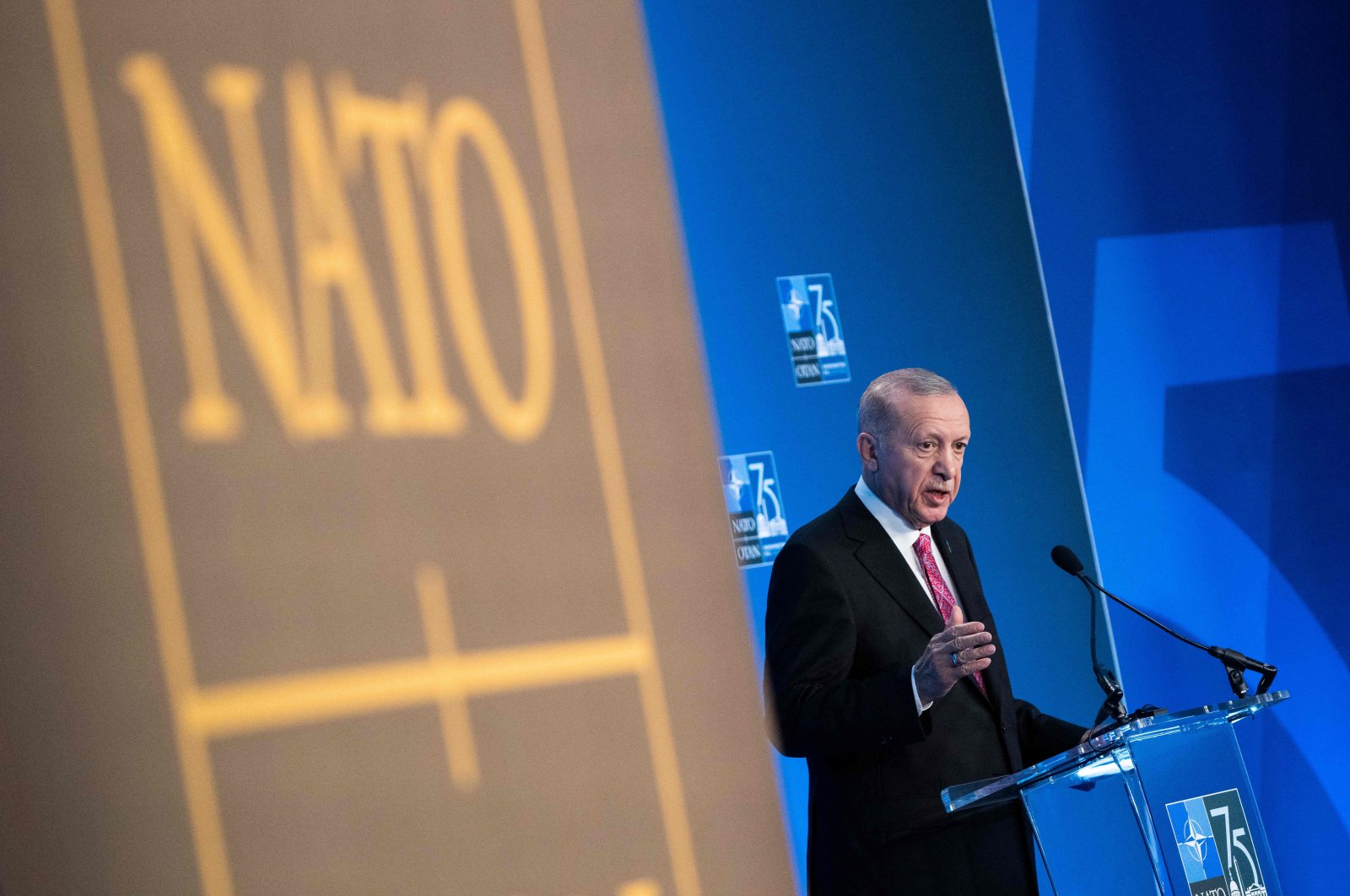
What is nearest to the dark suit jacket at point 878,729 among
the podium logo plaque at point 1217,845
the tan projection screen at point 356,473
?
the podium logo plaque at point 1217,845

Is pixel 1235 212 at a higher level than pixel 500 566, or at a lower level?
higher

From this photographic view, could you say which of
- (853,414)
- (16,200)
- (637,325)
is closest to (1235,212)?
(853,414)

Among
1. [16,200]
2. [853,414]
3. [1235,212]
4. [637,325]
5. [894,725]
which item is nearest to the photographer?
[16,200]

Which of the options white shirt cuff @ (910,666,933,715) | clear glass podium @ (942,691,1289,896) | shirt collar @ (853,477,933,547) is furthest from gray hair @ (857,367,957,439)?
clear glass podium @ (942,691,1289,896)

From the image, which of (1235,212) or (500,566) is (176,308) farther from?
(1235,212)

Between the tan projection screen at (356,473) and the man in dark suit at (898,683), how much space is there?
1.30m

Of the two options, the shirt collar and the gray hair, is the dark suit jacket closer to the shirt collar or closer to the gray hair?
the shirt collar

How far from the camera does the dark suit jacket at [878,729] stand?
2.39m

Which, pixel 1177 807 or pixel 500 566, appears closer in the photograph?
pixel 500 566

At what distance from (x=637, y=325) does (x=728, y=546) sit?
0.55 feet

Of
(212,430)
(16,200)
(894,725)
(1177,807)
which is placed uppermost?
(16,200)

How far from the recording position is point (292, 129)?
35.5 inches

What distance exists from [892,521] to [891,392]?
0.25 meters

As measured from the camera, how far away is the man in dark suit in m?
2.38
